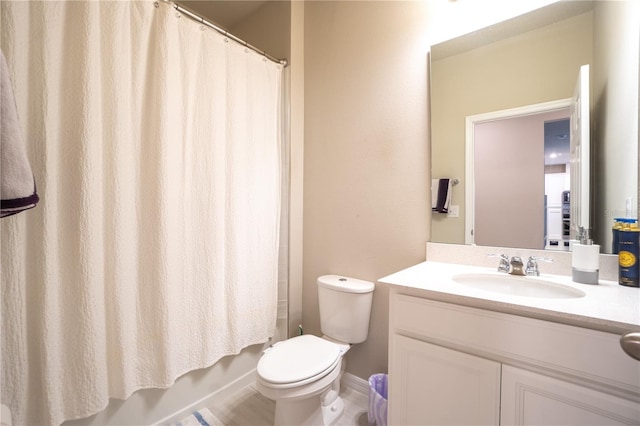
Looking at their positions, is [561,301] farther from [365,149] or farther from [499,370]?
[365,149]

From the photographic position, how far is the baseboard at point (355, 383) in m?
1.62

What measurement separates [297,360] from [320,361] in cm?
11

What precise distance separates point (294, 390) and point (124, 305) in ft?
2.63

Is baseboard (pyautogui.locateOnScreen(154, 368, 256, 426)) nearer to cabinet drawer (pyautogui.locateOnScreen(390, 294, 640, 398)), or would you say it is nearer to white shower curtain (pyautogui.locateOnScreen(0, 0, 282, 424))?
white shower curtain (pyautogui.locateOnScreen(0, 0, 282, 424))

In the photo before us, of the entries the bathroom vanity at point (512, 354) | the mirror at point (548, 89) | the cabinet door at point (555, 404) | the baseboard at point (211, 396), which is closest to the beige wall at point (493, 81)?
the mirror at point (548, 89)

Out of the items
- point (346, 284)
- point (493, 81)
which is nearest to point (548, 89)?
point (493, 81)

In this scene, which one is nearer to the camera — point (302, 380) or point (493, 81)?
point (302, 380)

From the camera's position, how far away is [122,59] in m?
1.12

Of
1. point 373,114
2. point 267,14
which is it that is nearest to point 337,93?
point 373,114

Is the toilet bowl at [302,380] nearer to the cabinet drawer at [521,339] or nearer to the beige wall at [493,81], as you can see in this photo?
the cabinet drawer at [521,339]

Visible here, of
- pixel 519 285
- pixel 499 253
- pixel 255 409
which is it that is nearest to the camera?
pixel 519 285

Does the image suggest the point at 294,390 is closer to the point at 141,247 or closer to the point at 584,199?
the point at 141,247

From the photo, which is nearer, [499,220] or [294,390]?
[294,390]

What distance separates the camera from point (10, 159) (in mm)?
742
